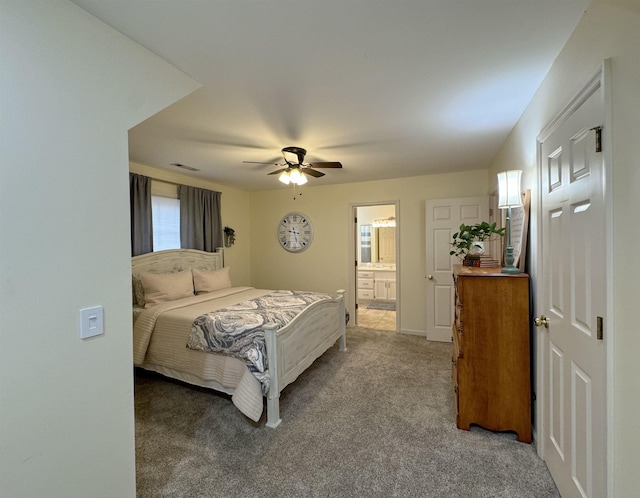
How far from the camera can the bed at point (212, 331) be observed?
222 cm

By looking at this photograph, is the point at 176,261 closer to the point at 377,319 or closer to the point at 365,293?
the point at 377,319

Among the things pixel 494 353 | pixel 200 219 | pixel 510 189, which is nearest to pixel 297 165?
pixel 510 189

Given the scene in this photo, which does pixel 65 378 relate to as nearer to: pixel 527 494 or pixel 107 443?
pixel 107 443

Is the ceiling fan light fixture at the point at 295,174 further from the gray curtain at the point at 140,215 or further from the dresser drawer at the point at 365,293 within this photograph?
the dresser drawer at the point at 365,293

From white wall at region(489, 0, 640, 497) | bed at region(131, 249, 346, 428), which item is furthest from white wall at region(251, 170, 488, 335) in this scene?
white wall at region(489, 0, 640, 497)

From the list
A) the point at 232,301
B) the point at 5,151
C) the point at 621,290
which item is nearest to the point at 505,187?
the point at 621,290

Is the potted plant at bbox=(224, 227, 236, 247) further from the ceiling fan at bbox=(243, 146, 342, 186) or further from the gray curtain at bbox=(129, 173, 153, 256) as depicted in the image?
the ceiling fan at bbox=(243, 146, 342, 186)

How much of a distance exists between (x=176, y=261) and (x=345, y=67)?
131 inches

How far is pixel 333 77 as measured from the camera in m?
1.73

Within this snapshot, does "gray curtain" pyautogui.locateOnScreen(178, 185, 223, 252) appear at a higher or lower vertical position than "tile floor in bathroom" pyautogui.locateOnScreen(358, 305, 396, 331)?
higher

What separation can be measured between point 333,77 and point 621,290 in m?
1.71

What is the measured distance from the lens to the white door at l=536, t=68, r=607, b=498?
1159 mm

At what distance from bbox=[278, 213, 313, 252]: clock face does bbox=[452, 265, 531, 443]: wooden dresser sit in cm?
324

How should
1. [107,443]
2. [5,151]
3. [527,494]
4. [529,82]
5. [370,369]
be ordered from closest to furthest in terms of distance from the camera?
[5,151]
[107,443]
[527,494]
[529,82]
[370,369]
